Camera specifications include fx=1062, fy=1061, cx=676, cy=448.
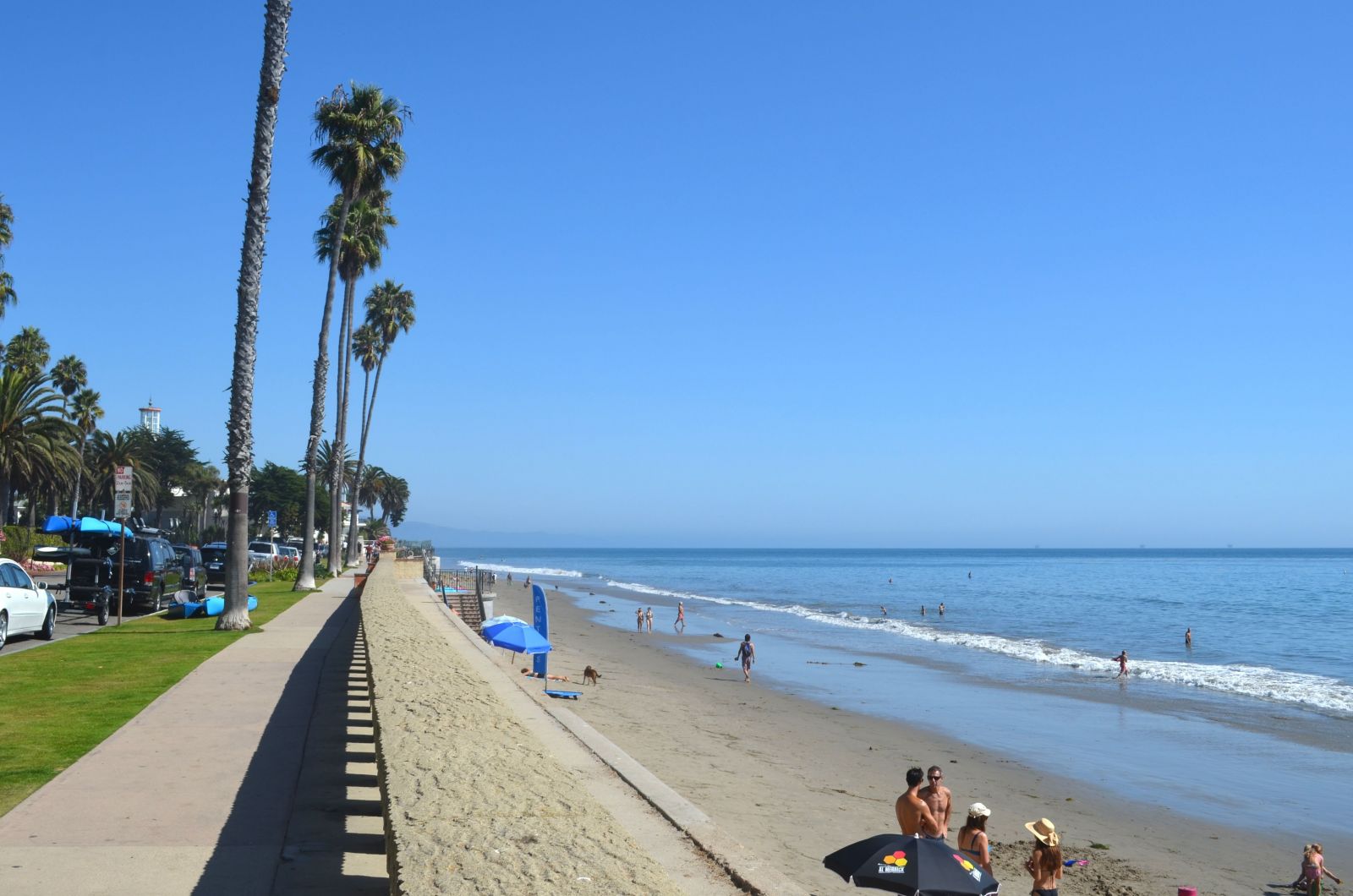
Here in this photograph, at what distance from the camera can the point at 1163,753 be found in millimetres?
21859

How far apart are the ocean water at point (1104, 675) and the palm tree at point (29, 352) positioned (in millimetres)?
39530

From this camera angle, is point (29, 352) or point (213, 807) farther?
point (29, 352)

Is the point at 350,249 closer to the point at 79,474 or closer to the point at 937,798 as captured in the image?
the point at 79,474

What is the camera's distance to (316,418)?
41.1 m

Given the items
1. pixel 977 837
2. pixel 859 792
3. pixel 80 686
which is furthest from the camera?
pixel 859 792

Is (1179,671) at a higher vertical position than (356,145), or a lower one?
lower

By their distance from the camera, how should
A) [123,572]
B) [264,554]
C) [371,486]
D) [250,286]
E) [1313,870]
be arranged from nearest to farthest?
[1313,870] → [250,286] → [123,572] → [264,554] → [371,486]

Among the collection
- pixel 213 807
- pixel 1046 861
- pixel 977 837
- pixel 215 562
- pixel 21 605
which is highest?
pixel 215 562

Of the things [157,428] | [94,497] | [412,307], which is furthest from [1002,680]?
[157,428]

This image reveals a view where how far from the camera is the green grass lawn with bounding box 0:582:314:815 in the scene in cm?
978

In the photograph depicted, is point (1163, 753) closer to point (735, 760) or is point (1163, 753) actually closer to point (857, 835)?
point (735, 760)

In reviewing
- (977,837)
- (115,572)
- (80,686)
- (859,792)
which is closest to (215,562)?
(115,572)

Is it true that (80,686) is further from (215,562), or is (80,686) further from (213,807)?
(215,562)

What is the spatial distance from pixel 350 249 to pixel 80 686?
3330 centimetres
